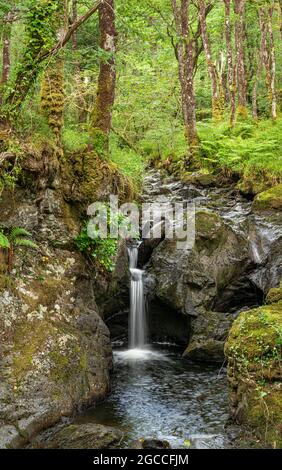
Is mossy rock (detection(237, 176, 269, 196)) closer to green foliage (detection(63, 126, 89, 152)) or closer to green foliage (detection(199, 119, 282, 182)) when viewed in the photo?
green foliage (detection(199, 119, 282, 182))

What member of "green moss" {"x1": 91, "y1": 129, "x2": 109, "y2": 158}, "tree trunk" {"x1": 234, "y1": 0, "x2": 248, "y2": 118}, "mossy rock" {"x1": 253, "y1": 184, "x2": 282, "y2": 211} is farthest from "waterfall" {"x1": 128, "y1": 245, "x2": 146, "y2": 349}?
"tree trunk" {"x1": 234, "y1": 0, "x2": 248, "y2": 118}

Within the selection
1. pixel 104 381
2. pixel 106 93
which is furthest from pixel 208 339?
pixel 106 93

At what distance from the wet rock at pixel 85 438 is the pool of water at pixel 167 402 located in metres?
0.37

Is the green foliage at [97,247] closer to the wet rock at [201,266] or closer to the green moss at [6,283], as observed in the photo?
the green moss at [6,283]

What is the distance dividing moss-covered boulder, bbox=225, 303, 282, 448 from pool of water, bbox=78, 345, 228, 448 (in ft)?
1.96

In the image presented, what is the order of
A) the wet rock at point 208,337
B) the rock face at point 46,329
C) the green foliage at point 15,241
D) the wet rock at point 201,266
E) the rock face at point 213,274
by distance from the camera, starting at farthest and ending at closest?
the wet rock at point 201,266 → the rock face at point 213,274 → the wet rock at point 208,337 → the green foliage at point 15,241 → the rock face at point 46,329

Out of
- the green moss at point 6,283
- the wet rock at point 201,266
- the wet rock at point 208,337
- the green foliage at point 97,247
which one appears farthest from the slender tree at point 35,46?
the wet rock at point 208,337

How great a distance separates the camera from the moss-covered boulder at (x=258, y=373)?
20.9ft

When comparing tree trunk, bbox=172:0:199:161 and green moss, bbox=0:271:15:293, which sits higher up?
tree trunk, bbox=172:0:199:161

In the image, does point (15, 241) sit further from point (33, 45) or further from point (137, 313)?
point (137, 313)

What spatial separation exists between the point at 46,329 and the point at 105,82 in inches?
251

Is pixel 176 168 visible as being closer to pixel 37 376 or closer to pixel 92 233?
pixel 92 233

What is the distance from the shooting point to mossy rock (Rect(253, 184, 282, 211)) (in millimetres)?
12945

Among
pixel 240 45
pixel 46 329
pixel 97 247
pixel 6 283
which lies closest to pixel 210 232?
pixel 97 247
